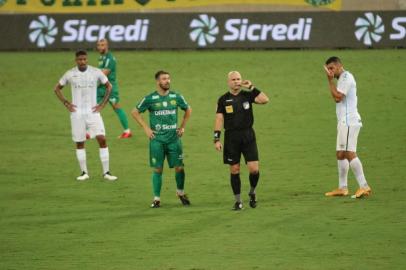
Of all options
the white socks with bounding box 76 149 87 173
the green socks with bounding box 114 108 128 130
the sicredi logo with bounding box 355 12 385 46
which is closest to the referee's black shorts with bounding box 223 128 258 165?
the white socks with bounding box 76 149 87 173

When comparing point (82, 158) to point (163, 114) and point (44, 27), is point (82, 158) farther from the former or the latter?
point (44, 27)

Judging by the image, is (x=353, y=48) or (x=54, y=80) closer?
(x=54, y=80)

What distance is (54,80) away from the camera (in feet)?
105

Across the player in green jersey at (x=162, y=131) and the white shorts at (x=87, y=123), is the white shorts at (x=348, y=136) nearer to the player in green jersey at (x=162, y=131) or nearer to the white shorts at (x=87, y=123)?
the player in green jersey at (x=162, y=131)

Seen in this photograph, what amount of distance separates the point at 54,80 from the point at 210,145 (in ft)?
34.4

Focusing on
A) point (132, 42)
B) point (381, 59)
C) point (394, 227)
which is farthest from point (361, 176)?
point (132, 42)

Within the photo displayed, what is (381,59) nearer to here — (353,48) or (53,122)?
(353,48)

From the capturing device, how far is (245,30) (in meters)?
35.7

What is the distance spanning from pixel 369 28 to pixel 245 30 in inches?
173

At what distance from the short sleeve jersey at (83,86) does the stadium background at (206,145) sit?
4.85 ft

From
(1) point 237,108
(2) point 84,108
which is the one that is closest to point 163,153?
(1) point 237,108

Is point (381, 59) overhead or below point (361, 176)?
overhead

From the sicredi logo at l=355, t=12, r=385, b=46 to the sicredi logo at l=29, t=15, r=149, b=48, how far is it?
764 centimetres

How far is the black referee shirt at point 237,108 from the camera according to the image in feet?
51.4
